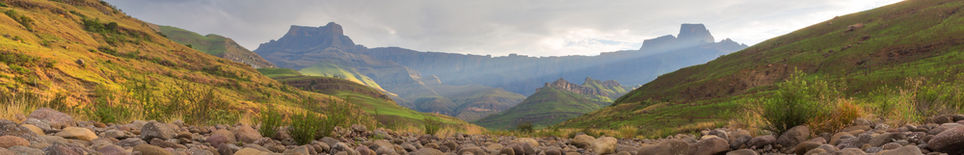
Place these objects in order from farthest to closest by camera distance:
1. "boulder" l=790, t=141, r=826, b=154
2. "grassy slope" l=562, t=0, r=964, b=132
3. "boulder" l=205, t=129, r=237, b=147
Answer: "grassy slope" l=562, t=0, r=964, b=132, "boulder" l=790, t=141, r=826, b=154, "boulder" l=205, t=129, r=237, b=147

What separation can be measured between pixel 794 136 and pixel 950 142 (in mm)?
2124

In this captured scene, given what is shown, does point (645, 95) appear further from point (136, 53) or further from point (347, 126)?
point (136, 53)

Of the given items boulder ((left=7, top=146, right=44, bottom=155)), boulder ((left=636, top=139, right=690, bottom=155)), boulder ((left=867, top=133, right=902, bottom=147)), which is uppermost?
boulder ((left=7, top=146, right=44, bottom=155))

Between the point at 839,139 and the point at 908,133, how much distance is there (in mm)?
781

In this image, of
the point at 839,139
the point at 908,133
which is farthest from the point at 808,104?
the point at 908,133

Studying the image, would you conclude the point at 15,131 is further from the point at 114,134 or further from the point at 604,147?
the point at 604,147

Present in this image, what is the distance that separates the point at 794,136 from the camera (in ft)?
20.4

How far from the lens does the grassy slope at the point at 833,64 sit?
123ft

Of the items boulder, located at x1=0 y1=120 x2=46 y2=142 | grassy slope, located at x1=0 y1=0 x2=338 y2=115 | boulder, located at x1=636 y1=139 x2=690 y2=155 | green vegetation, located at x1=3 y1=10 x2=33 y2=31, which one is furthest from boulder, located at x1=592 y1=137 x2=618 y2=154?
green vegetation, located at x1=3 y1=10 x2=33 y2=31

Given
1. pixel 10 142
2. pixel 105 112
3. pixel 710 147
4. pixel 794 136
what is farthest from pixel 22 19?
pixel 794 136

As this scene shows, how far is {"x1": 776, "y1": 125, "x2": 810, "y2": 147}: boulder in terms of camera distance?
6.14 m

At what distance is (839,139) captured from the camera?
5.88m

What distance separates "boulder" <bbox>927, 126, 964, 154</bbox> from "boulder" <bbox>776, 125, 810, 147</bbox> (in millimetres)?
1785

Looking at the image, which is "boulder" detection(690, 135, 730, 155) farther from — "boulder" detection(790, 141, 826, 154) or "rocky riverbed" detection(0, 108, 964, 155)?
"boulder" detection(790, 141, 826, 154)
